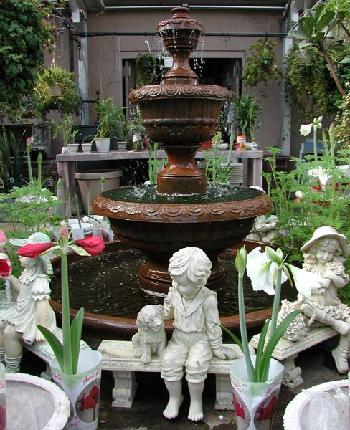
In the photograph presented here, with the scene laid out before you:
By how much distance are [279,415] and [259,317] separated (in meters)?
0.63

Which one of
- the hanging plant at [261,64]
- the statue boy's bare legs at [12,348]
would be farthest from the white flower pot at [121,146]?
the statue boy's bare legs at [12,348]

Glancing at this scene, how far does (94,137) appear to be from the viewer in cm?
833

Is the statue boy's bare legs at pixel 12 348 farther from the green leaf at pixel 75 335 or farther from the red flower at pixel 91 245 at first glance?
the red flower at pixel 91 245

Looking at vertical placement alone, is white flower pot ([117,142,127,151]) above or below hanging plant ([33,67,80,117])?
below

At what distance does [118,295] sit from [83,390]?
5.13 feet

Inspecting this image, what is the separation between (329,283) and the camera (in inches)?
117

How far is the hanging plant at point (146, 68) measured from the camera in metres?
10.6

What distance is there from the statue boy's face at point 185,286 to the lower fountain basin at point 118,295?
0.43 meters

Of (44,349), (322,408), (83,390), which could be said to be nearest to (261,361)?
(322,408)

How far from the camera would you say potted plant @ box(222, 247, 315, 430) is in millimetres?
1996

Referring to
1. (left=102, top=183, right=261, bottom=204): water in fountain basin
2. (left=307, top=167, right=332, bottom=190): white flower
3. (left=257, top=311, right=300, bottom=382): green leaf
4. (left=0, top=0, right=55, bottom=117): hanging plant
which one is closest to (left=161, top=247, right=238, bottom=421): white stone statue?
(left=257, top=311, right=300, bottom=382): green leaf

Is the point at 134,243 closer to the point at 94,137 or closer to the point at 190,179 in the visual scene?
the point at 190,179

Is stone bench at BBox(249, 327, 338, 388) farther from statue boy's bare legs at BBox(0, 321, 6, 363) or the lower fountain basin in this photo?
statue boy's bare legs at BBox(0, 321, 6, 363)

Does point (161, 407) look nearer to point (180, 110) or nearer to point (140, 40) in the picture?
point (180, 110)
